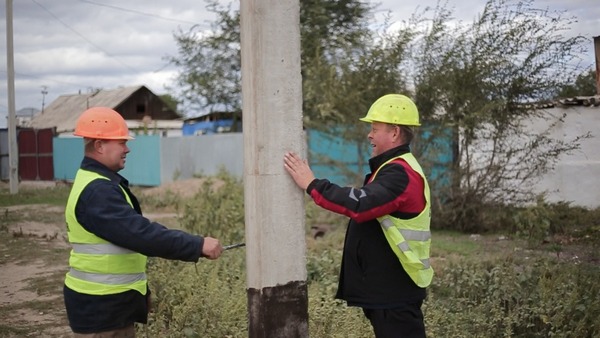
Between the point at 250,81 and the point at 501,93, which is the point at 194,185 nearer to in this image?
the point at 501,93

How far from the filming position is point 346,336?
519cm

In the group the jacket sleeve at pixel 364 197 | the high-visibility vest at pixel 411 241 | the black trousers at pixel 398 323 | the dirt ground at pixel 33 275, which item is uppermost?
the jacket sleeve at pixel 364 197

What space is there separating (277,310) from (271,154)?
83cm

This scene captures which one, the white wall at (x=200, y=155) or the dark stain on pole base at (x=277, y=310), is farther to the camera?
the white wall at (x=200, y=155)

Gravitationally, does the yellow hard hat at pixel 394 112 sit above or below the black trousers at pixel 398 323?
above

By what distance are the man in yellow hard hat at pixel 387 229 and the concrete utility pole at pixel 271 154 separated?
12cm

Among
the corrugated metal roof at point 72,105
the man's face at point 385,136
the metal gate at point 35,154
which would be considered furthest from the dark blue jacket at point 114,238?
the corrugated metal roof at point 72,105

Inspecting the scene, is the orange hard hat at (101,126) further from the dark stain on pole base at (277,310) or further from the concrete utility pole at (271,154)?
the dark stain on pole base at (277,310)

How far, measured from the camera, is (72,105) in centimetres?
4962

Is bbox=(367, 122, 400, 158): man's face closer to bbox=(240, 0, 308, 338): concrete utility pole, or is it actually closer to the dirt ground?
bbox=(240, 0, 308, 338): concrete utility pole

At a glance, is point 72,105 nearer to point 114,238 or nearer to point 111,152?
point 111,152

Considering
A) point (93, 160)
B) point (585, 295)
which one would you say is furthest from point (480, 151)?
point (93, 160)

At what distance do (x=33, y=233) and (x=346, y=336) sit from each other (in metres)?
8.17

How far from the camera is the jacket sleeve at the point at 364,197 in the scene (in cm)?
383
